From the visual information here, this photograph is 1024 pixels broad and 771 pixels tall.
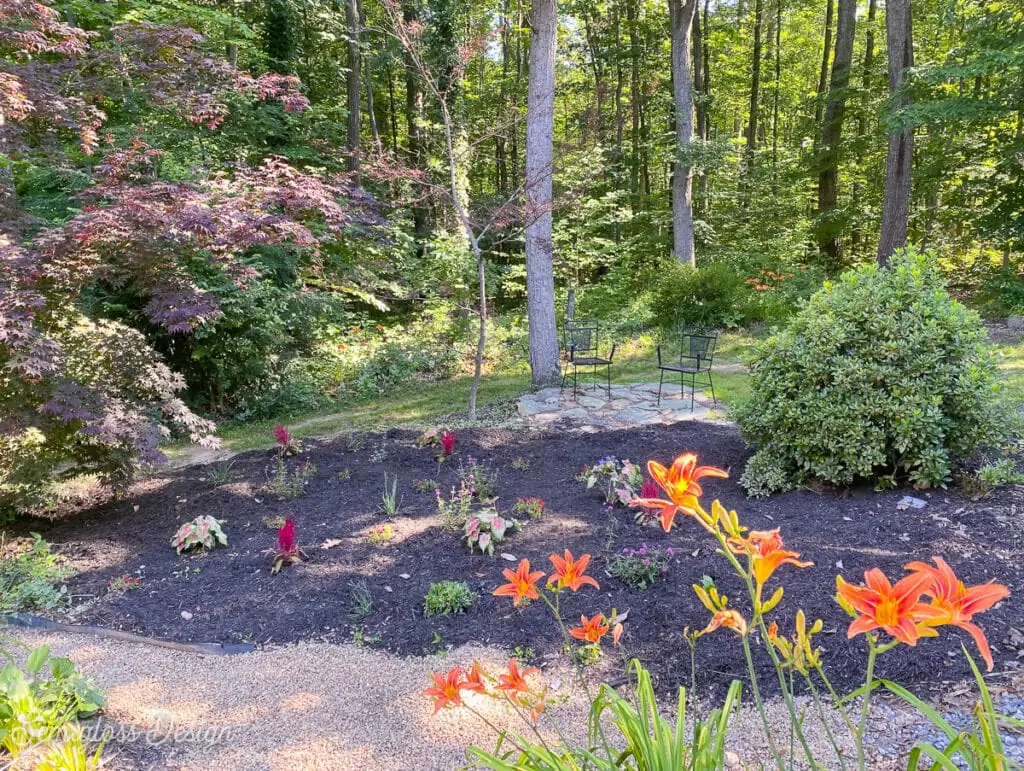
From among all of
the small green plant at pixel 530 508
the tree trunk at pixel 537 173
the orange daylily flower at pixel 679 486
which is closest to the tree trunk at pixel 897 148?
the tree trunk at pixel 537 173

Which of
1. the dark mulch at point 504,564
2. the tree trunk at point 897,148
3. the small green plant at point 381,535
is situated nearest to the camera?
the dark mulch at point 504,564

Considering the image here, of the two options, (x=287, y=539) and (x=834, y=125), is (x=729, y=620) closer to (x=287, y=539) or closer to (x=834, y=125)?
(x=287, y=539)

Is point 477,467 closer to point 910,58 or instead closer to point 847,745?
point 847,745

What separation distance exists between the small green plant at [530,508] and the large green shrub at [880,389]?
48.2 inches

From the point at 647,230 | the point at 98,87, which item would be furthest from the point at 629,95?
the point at 98,87

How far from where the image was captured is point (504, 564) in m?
3.01

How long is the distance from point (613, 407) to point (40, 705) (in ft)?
15.6

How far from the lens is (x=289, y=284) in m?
7.83

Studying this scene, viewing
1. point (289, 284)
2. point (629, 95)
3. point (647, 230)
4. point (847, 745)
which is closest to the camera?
point (847, 745)

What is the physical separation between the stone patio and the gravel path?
3206mm

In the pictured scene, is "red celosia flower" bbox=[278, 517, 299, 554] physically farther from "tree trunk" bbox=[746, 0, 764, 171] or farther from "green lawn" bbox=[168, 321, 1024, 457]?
"tree trunk" bbox=[746, 0, 764, 171]

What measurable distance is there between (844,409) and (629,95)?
44.6 feet

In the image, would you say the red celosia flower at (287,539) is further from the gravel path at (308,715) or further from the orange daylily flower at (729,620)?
the orange daylily flower at (729,620)

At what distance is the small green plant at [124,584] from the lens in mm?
3023
